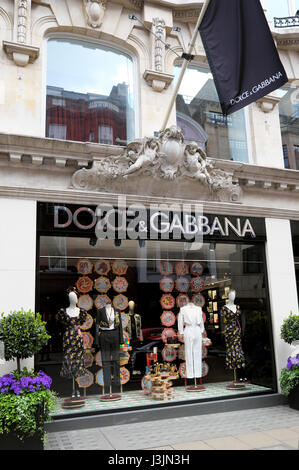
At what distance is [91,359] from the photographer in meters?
8.18

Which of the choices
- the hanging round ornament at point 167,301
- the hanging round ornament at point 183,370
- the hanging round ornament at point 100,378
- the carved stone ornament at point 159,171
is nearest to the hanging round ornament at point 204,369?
the hanging round ornament at point 183,370

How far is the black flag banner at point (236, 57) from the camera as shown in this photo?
20.8 feet

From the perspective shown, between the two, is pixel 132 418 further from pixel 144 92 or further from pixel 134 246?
pixel 144 92

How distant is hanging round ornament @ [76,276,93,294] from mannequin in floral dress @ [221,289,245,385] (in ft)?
10.00

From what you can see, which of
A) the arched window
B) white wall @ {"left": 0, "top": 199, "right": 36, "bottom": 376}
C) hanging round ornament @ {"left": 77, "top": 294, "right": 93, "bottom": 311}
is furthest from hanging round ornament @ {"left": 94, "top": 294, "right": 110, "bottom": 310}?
the arched window

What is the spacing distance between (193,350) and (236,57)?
230 inches

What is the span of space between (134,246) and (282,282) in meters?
3.38

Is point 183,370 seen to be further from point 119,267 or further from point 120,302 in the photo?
point 119,267

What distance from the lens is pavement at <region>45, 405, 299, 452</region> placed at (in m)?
5.50

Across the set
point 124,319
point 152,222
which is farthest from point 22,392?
point 152,222

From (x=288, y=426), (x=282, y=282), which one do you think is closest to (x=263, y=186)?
(x=282, y=282)

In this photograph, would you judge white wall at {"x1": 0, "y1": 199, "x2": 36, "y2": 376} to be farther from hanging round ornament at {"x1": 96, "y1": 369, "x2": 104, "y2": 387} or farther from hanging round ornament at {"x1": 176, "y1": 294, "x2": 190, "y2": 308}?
hanging round ornament at {"x1": 176, "y1": 294, "x2": 190, "y2": 308}

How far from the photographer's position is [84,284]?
840 cm

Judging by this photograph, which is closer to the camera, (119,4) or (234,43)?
(234,43)
